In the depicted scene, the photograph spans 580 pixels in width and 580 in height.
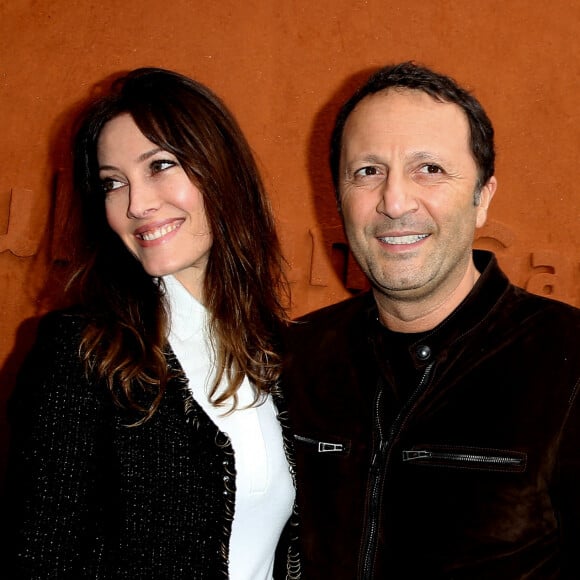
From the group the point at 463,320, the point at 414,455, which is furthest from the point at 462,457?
the point at 463,320

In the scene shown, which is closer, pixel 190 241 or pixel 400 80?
pixel 190 241

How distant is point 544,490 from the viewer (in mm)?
1632

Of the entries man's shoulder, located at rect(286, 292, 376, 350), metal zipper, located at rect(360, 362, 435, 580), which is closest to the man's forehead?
man's shoulder, located at rect(286, 292, 376, 350)

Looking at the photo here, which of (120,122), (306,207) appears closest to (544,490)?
(120,122)

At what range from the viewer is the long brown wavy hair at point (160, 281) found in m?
1.83

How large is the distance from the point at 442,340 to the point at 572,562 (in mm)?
560

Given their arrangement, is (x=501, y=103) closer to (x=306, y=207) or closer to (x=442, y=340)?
(x=306, y=207)

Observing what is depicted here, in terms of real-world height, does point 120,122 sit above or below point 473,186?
above

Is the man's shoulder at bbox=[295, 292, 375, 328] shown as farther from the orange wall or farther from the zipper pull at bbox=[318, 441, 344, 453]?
the orange wall

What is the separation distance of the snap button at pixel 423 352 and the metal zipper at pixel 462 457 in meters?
0.22

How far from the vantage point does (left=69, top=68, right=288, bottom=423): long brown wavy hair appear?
183cm

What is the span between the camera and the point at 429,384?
5.82ft

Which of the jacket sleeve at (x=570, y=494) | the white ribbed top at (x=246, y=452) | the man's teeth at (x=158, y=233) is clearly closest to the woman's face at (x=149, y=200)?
the man's teeth at (x=158, y=233)

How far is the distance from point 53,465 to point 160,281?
60 cm
